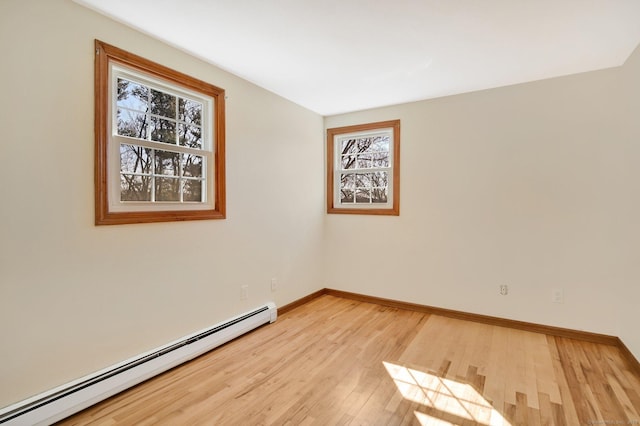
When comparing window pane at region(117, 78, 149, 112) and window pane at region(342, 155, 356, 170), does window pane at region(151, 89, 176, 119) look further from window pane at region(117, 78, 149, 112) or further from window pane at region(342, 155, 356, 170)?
window pane at region(342, 155, 356, 170)

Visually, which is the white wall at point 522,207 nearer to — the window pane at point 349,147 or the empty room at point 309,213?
the empty room at point 309,213

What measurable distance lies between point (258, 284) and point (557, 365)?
A: 8.60 feet

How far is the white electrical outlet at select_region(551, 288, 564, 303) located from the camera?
2879 mm

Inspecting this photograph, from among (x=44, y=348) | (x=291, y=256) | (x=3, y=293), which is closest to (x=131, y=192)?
(x=3, y=293)

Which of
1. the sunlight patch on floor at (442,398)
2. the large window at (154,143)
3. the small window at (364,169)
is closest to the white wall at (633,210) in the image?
the sunlight patch on floor at (442,398)

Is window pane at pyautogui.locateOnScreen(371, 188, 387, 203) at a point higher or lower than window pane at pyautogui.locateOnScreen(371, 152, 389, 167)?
lower

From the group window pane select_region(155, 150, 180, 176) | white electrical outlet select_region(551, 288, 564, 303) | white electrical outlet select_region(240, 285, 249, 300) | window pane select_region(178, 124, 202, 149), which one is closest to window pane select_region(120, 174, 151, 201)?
window pane select_region(155, 150, 180, 176)

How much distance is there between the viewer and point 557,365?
236 cm

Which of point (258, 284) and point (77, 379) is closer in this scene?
point (77, 379)

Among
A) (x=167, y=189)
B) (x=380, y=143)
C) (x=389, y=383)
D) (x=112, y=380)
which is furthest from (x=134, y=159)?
(x=380, y=143)

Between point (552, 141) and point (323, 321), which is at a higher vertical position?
point (552, 141)

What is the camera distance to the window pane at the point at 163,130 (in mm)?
2342

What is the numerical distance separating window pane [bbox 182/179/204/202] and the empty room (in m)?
0.02

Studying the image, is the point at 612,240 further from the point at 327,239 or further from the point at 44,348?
the point at 44,348
